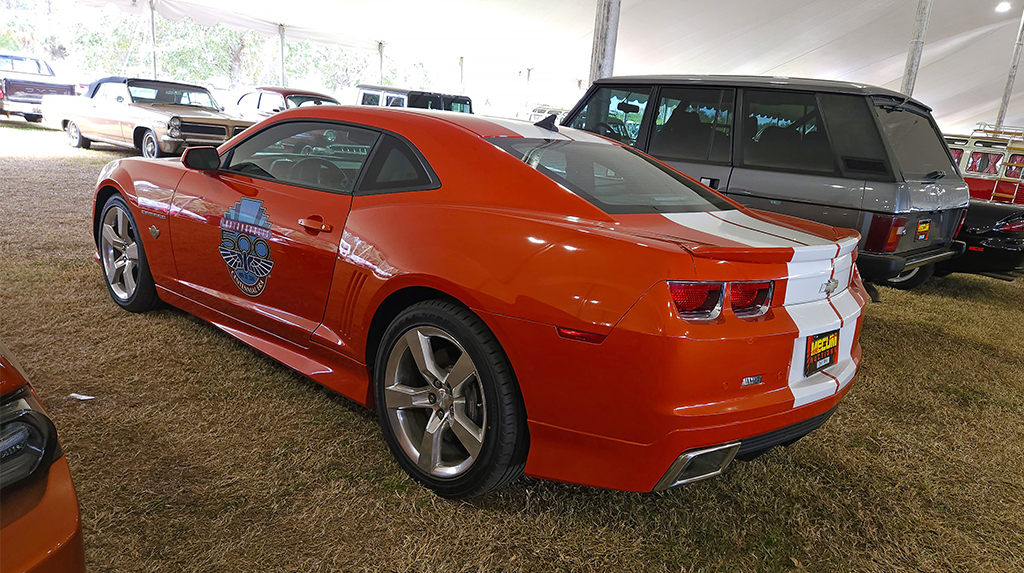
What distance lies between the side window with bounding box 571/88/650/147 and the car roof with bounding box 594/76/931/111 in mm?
126

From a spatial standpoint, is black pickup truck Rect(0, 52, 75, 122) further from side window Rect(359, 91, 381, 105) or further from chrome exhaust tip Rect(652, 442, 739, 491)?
chrome exhaust tip Rect(652, 442, 739, 491)

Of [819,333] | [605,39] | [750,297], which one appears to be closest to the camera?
[750,297]

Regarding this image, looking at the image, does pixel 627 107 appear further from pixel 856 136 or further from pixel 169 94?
pixel 169 94

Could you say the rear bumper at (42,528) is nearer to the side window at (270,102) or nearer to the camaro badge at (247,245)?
→ the camaro badge at (247,245)

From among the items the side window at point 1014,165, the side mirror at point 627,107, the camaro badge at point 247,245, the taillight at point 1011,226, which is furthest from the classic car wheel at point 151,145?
the side window at point 1014,165

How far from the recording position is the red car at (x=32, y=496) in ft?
3.44

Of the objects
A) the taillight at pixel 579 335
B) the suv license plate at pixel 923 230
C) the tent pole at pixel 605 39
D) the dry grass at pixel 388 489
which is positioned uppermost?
the tent pole at pixel 605 39

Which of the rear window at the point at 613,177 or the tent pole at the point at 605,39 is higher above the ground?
the tent pole at the point at 605,39

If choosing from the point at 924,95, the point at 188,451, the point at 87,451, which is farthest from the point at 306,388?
the point at 924,95

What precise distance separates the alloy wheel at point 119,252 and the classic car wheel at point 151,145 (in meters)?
7.57

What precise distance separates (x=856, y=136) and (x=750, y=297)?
10.2 ft

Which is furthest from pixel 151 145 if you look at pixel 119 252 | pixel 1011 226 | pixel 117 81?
pixel 1011 226

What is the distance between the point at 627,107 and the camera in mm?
5520

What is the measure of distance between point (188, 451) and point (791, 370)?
2.19 meters
